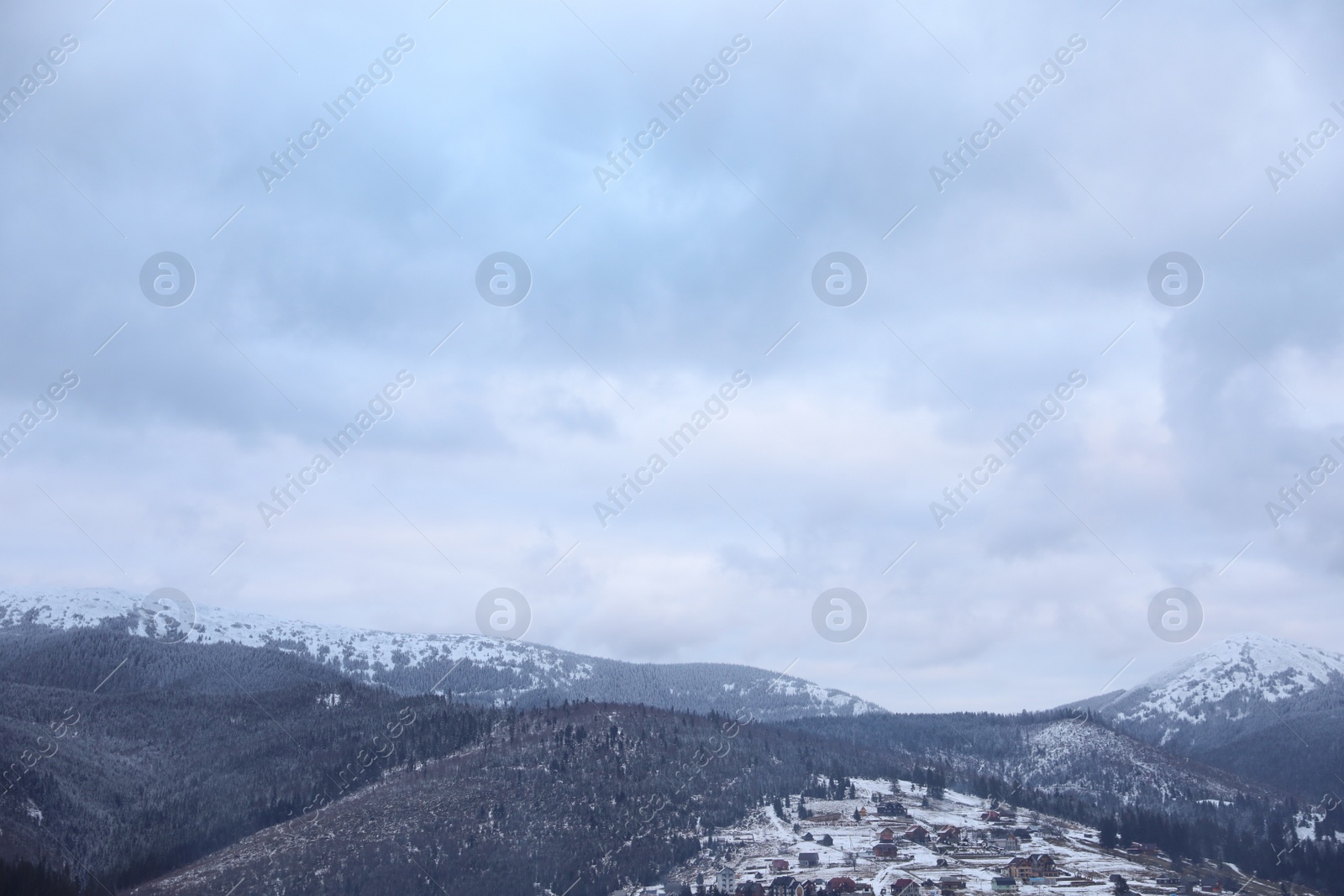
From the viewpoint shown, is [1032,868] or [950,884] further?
[1032,868]

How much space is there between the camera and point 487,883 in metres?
191

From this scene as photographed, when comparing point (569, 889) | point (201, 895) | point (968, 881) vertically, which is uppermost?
point (968, 881)

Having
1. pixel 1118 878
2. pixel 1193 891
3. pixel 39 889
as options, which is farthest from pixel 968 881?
pixel 39 889

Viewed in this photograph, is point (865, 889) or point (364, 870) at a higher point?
point (865, 889)

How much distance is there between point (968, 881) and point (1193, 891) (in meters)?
43.3

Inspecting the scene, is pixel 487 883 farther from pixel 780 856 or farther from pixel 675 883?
pixel 780 856

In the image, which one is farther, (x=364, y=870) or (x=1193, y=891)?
(x=364, y=870)

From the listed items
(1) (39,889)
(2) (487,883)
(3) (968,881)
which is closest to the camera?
(1) (39,889)

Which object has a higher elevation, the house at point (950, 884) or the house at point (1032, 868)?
the house at point (1032, 868)

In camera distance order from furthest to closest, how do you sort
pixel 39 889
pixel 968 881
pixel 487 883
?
pixel 487 883
pixel 968 881
pixel 39 889

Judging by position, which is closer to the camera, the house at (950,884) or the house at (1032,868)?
the house at (950,884)

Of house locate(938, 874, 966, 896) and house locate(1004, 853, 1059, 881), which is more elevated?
house locate(1004, 853, 1059, 881)

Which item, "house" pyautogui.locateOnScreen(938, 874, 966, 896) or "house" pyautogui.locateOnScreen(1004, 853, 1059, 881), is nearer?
"house" pyautogui.locateOnScreen(938, 874, 966, 896)

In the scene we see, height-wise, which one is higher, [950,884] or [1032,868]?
[1032,868]
